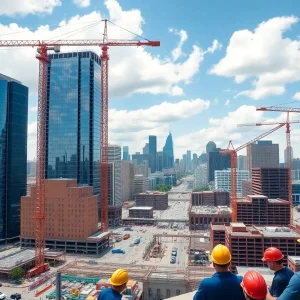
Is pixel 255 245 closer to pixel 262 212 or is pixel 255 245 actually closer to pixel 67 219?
pixel 262 212

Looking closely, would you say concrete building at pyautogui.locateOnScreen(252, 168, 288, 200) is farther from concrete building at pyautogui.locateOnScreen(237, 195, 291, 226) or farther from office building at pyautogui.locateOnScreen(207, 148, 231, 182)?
office building at pyautogui.locateOnScreen(207, 148, 231, 182)

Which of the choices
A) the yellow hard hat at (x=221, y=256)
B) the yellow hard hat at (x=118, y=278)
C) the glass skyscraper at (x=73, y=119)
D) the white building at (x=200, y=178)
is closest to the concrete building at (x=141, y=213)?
the glass skyscraper at (x=73, y=119)

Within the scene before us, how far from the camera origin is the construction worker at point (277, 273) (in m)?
5.09

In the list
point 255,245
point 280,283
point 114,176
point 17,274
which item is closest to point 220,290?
point 280,283

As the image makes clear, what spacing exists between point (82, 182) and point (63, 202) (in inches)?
838

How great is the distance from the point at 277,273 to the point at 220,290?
165cm

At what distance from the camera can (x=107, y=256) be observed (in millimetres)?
52750

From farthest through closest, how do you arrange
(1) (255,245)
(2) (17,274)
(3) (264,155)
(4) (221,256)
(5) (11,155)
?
(3) (264,155) < (5) (11,155) < (1) (255,245) < (2) (17,274) < (4) (221,256)

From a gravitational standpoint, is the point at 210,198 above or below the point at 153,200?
above

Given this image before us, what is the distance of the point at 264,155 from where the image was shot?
158 metres

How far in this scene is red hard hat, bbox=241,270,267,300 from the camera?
3.79 metres

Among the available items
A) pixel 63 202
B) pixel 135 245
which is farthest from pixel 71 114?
pixel 135 245

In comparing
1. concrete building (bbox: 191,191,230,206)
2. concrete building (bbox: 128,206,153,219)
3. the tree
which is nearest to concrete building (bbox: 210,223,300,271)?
the tree

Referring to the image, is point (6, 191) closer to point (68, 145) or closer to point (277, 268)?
point (68, 145)
